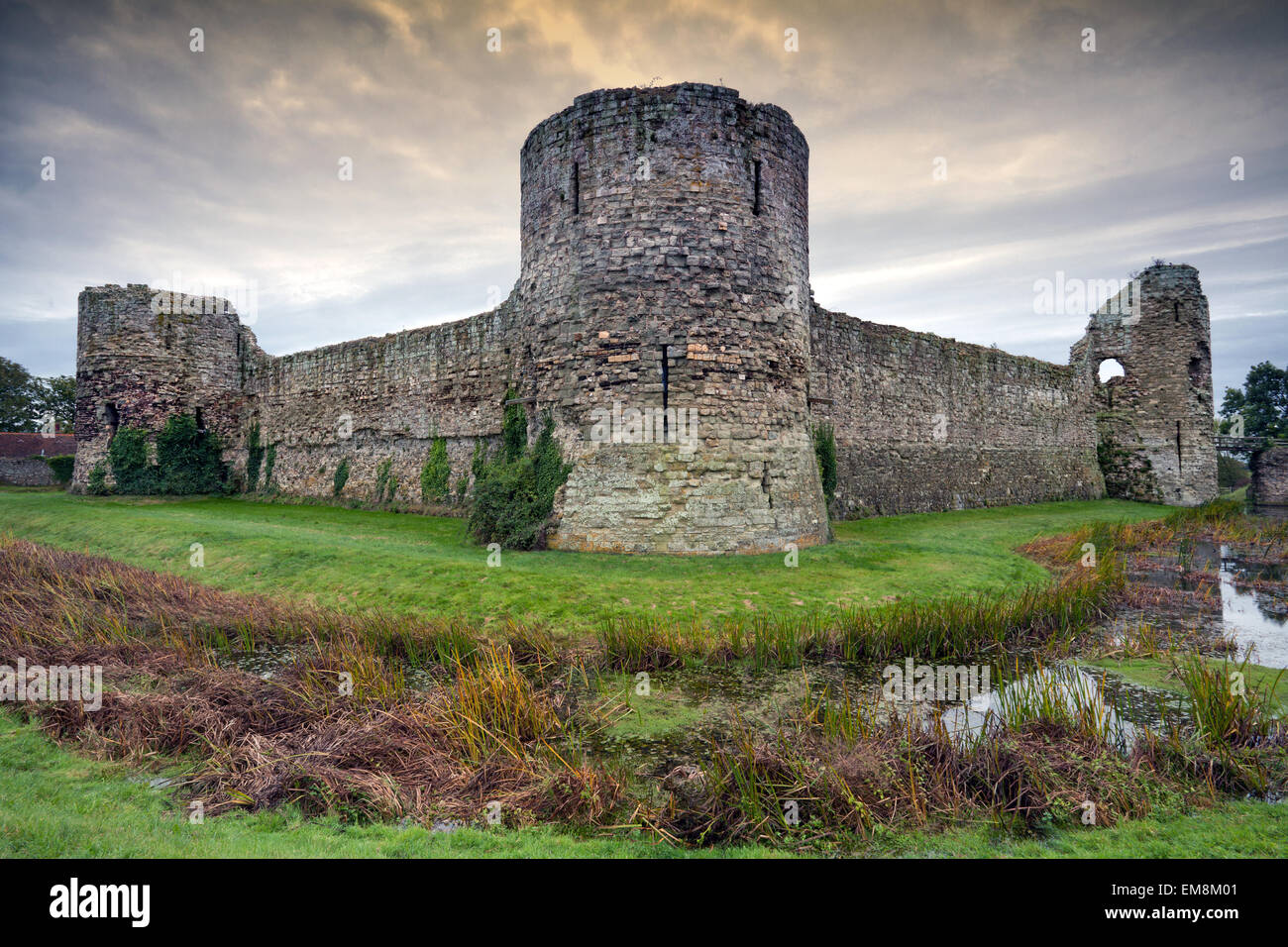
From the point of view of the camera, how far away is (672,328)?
1234 cm

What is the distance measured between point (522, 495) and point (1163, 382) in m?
28.5

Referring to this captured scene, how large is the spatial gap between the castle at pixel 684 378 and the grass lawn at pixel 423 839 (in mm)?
7853

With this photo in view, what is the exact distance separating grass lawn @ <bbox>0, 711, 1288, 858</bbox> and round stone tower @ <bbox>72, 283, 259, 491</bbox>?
25421 millimetres

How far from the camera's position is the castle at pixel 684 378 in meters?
12.4

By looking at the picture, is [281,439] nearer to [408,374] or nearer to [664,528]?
[408,374]

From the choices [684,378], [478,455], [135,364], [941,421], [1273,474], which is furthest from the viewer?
[1273,474]

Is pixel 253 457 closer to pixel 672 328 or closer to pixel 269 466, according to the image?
pixel 269 466

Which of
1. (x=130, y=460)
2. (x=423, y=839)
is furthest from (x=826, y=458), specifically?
(x=130, y=460)

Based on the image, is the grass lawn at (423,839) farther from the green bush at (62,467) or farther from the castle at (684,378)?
the green bush at (62,467)

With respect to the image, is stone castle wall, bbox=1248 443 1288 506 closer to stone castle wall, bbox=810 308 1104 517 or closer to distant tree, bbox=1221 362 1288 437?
stone castle wall, bbox=810 308 1104 517

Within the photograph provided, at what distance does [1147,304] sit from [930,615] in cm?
2795

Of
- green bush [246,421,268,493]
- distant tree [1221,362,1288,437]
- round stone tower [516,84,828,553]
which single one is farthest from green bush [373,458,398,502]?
distant tree [1221,362,1288,437]

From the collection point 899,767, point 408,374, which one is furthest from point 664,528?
point 408,374

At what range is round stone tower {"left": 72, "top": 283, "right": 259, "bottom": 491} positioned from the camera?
2514 centimetres
